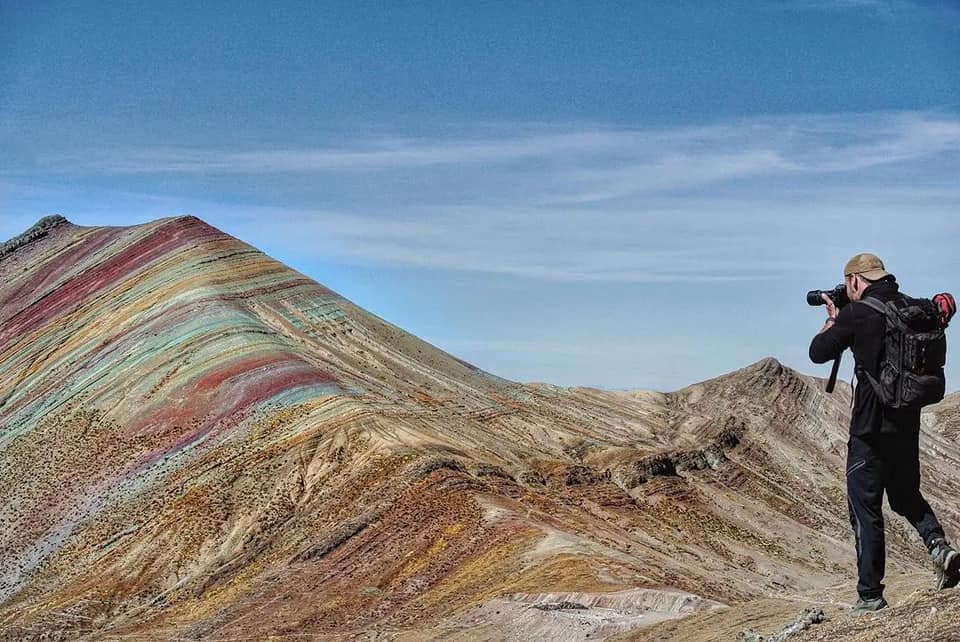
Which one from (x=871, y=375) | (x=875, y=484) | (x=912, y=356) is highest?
(x=912, y=356)

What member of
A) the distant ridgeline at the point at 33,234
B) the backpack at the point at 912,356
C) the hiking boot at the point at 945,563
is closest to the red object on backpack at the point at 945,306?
the backpack at the point at 912,356

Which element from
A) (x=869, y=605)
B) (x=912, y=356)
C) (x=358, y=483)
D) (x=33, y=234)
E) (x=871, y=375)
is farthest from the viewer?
(x=33, y=234)

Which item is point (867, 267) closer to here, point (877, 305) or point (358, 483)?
point (877, 305)

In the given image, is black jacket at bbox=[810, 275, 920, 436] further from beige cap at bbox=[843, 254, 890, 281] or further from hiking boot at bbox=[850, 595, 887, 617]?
hiking boot at bbox=[850, 595, 887, 617]

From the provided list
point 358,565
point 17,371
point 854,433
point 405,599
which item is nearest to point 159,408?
point 17,371

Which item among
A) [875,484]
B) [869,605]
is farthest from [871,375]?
[869,605]

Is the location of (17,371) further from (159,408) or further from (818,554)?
(818,554)
